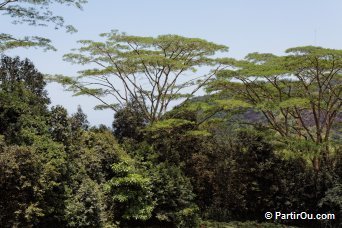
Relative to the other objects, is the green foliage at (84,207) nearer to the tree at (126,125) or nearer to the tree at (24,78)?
the tree at (24,78)

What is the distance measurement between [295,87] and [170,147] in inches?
245

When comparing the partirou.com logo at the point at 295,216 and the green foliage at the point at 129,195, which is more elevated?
the green foliage at the point at 129,195

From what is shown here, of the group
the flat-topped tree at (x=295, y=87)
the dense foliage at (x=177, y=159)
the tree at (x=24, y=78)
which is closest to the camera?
the dense foliage at (x=177, y=159)

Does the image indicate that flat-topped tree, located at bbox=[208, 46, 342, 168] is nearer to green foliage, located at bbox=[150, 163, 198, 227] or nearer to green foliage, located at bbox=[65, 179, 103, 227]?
green foliage, located at bbox=[150, 163, 198, 227]

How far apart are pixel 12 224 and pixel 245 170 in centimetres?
981

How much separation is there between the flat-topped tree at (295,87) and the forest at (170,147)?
0.18 ft

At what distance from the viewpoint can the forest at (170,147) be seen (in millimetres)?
11883

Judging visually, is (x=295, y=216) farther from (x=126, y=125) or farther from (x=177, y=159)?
(x=126, y=125)

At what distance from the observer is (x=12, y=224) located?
33.5 ft

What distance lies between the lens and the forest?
1188cm

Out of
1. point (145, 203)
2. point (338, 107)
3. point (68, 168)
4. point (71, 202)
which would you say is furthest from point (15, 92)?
point (338, 107)

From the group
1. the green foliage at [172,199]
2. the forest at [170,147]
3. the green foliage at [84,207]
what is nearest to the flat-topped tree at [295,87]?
the forest at [170,147]

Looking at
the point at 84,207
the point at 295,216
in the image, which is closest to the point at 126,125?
the point at 84,207

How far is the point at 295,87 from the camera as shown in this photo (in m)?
18.4
